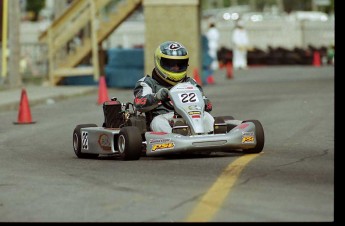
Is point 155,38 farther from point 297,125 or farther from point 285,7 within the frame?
point 285,7

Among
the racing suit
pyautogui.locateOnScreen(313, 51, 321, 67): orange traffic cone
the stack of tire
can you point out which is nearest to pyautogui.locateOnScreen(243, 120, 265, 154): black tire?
the racing suit

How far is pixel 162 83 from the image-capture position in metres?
13.6

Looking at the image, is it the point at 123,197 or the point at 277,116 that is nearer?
the point at 123,197

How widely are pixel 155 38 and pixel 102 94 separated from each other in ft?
23.1

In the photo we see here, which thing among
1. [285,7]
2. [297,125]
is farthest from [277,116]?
[285,7]

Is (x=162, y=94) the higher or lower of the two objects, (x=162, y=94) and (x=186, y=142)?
the higher

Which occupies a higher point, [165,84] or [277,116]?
[165,84]

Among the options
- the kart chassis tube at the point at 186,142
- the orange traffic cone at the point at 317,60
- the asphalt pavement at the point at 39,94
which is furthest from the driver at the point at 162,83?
the orange traffic cone at the point at 317,60

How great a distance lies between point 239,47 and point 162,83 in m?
34.2

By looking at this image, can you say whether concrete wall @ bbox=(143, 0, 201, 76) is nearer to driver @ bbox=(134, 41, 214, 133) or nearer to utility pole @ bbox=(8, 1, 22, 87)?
utility pole @ bbox=(8, 1, 22, 87)

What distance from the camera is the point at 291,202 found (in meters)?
8.88

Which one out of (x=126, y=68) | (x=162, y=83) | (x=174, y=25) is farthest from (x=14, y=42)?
(x=162, y=83)

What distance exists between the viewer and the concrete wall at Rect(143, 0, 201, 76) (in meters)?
31.8

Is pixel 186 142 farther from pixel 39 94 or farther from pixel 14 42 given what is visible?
pixel 14 42
